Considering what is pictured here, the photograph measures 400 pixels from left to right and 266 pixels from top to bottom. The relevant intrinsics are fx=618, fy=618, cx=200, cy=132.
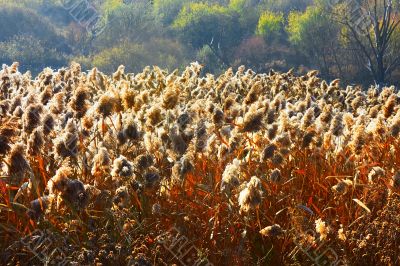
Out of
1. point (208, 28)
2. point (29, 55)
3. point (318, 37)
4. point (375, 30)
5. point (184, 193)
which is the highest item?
point (184, 193)

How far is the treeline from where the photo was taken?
3422cm

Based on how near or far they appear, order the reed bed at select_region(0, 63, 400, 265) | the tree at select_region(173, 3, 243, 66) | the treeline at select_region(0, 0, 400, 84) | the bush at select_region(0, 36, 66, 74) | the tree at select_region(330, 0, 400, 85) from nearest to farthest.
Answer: the reed bed at select_region(0, 63, 400, 265) < the tree at select_region(330, 0, 400, 85) < the treeline at select_region(0, 0, 400, 84) < the bush at select_region(0, 36, 66, 74) < the tree at select_region(173, 3, 243, 66)

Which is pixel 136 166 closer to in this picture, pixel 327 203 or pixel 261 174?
pixel 261 174

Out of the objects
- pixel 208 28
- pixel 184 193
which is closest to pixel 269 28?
pixel 208 28

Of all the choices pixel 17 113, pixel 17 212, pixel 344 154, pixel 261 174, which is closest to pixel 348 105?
pixel 344 154

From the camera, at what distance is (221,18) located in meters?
42.3

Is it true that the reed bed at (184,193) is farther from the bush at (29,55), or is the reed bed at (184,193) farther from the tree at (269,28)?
the tree at (269,28)

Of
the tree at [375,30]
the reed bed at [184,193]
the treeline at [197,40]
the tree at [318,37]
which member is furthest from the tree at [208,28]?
the reed bed at [184,193]

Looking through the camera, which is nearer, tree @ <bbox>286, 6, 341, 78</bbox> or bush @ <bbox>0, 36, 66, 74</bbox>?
bush @ <bbox>0, 36, 66, 74</bbox>

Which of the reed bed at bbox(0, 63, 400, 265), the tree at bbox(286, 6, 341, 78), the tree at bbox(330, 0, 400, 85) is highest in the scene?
the reed bed at bbox(0, 63, 400, 265)

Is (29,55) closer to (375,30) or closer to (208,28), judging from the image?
(208,28)

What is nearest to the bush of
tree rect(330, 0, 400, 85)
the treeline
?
the treeline

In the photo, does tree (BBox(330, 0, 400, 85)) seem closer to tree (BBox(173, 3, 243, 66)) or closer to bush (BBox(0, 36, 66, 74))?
tree (BBox(173, 3, 243, 66))

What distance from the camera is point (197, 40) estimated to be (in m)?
41.9
